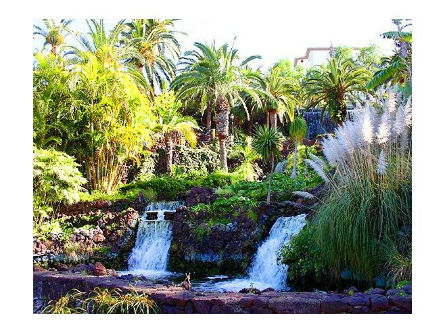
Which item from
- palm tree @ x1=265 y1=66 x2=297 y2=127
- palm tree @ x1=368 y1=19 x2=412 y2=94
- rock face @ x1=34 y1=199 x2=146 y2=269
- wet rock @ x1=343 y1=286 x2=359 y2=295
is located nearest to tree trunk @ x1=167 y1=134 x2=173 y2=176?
palm tree @ x1=265 y1=66 x2=297 y2=127

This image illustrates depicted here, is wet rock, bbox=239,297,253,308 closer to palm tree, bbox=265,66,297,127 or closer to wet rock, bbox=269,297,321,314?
wet rock, bbox=269,297,321,314

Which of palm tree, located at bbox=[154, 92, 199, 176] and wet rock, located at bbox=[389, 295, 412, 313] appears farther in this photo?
palm tree, located at bbox=[154, 92, 199, 176]

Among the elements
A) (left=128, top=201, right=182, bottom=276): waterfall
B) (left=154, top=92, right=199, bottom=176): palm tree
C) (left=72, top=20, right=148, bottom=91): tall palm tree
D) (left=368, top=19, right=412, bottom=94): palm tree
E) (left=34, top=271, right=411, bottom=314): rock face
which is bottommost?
(left=128, top=201, right=182, bottom=276): waterfall

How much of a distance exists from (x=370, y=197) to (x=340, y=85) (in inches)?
387

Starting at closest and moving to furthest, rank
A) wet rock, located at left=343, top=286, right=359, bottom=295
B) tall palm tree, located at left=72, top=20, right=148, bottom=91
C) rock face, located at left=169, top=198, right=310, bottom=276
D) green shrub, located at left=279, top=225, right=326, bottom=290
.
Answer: wet rock, located at left=343, top=286, right=359, bottom=295, green shrub, located at left=279, top=225, right=326, bottom=290, rock face, located at left=169, top=198, right=310, bottom=276, tall palm tree, located at left=72, top=20, right=148, bottom=91

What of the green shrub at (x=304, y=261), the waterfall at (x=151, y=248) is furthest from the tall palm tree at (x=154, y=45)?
the green shrub at (x=304, y=261)

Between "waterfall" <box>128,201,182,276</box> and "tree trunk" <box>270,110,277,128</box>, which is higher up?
"tree trunk" <box>270,110,277,128</box>

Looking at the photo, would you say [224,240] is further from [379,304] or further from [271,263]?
[379,304]

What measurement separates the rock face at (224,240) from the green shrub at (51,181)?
2397 mm

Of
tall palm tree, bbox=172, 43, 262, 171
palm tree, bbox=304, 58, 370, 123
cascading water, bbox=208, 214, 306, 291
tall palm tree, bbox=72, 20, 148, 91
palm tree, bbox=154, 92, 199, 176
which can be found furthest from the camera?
palm tree, bbox=154, 92, 199, 176

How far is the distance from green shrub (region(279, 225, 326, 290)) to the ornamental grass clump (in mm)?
389

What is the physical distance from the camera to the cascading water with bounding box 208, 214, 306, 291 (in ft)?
22.4

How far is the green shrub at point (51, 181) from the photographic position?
356 inches
